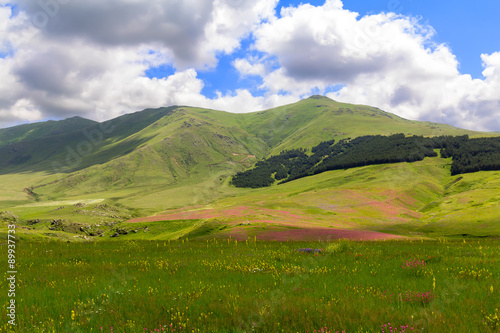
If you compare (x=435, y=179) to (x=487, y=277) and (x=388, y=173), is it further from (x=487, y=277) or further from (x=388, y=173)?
(x=487, y=277)

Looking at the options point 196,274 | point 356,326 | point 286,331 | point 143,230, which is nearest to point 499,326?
point 356,326

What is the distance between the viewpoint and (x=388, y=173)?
542 feet

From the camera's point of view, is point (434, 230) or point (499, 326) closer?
point (499, 326)

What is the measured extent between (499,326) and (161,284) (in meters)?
9.22

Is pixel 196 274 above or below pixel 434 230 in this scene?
above

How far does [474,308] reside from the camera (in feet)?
20.7

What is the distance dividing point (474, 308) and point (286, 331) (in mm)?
4759

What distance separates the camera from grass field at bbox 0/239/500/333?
18.8ft

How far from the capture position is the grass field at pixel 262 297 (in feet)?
18.8

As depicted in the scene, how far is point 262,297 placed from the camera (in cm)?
735

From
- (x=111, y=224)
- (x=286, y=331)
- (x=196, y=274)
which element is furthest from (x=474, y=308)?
(x=111, y=224)

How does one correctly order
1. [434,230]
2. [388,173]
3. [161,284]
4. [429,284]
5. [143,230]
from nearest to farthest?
[429,284] < [161,284] < [434,230] < [143,230] < [388,173]

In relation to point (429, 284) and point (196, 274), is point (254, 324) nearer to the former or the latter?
point (196, 274)

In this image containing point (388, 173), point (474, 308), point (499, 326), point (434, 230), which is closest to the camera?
point (499, 326)
